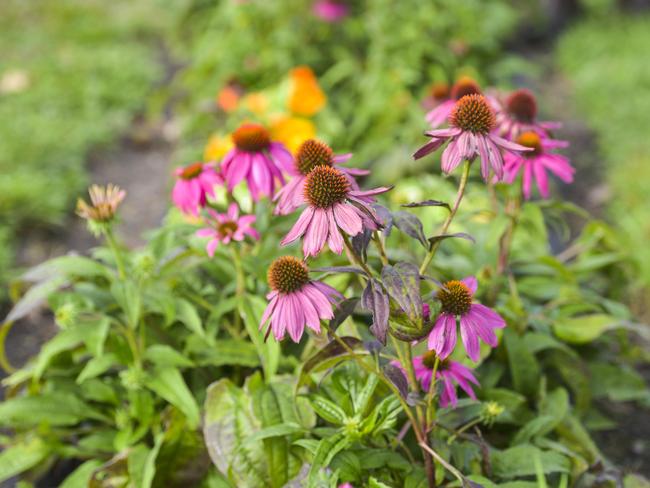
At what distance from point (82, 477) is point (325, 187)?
113 cm

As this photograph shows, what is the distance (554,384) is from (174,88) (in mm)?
3595

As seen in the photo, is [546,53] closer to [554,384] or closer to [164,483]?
[554,384]

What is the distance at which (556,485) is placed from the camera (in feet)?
5.66

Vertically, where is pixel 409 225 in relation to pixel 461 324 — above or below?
above

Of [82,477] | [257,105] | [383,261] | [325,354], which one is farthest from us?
[257,105]

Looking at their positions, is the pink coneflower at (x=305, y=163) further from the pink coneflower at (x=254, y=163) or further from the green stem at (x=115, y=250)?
the green stem at (x=115, y=250)

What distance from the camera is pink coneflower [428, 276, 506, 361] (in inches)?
51.9

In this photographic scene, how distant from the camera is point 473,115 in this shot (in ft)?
4.37

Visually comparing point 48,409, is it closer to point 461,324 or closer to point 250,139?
point 250,139

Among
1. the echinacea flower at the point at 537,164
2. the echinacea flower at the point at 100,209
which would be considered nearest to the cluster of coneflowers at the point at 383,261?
the echinacea flower at the point at 537,164

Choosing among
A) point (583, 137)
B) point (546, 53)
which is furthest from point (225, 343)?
point (546, 53)

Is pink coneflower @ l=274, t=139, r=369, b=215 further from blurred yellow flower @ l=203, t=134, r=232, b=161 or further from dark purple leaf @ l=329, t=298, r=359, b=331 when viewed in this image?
blurred yellow flower @ l=203, t=134, r=232, b=161

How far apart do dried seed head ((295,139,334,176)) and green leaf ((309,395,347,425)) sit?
1.70 ft

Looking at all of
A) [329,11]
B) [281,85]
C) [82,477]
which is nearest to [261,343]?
[82,477]
